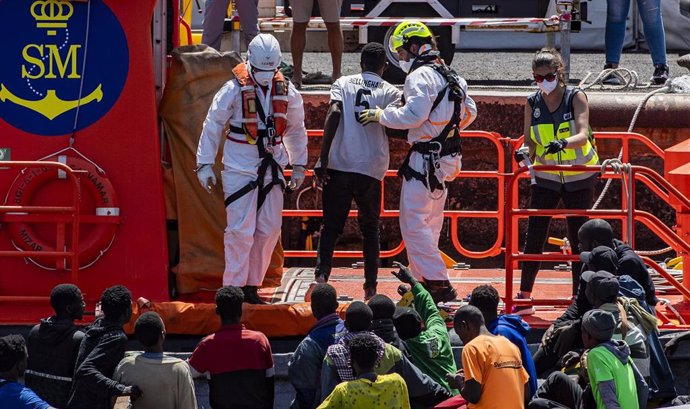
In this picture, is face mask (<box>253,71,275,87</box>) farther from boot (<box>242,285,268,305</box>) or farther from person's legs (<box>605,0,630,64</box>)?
person's legs (<box>605,0,630,64</box>)

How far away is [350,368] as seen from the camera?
669 cm

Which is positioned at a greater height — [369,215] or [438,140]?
[438,140]

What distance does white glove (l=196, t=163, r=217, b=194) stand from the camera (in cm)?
829

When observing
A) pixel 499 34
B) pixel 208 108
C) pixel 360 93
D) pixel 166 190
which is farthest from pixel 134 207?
pixel 499 34

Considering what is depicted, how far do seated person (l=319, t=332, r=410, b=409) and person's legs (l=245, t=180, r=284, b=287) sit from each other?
217 cm

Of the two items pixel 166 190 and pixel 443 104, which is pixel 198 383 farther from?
pixel 443 104

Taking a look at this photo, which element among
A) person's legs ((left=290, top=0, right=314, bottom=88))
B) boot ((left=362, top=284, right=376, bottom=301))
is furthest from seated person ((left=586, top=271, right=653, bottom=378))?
person's legs ((left=290, top=0, right=314, bottom=88))

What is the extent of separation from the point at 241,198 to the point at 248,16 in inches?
130

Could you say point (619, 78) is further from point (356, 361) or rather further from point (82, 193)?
point (356, 361)

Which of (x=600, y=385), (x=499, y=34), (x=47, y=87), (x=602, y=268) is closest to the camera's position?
(x=600, y=385)

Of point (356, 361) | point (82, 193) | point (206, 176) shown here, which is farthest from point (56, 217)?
point (356, 361)

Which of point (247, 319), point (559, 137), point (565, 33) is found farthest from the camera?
point (565, 33)

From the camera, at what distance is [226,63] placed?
29.4ft

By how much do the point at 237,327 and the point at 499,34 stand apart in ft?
37.0
